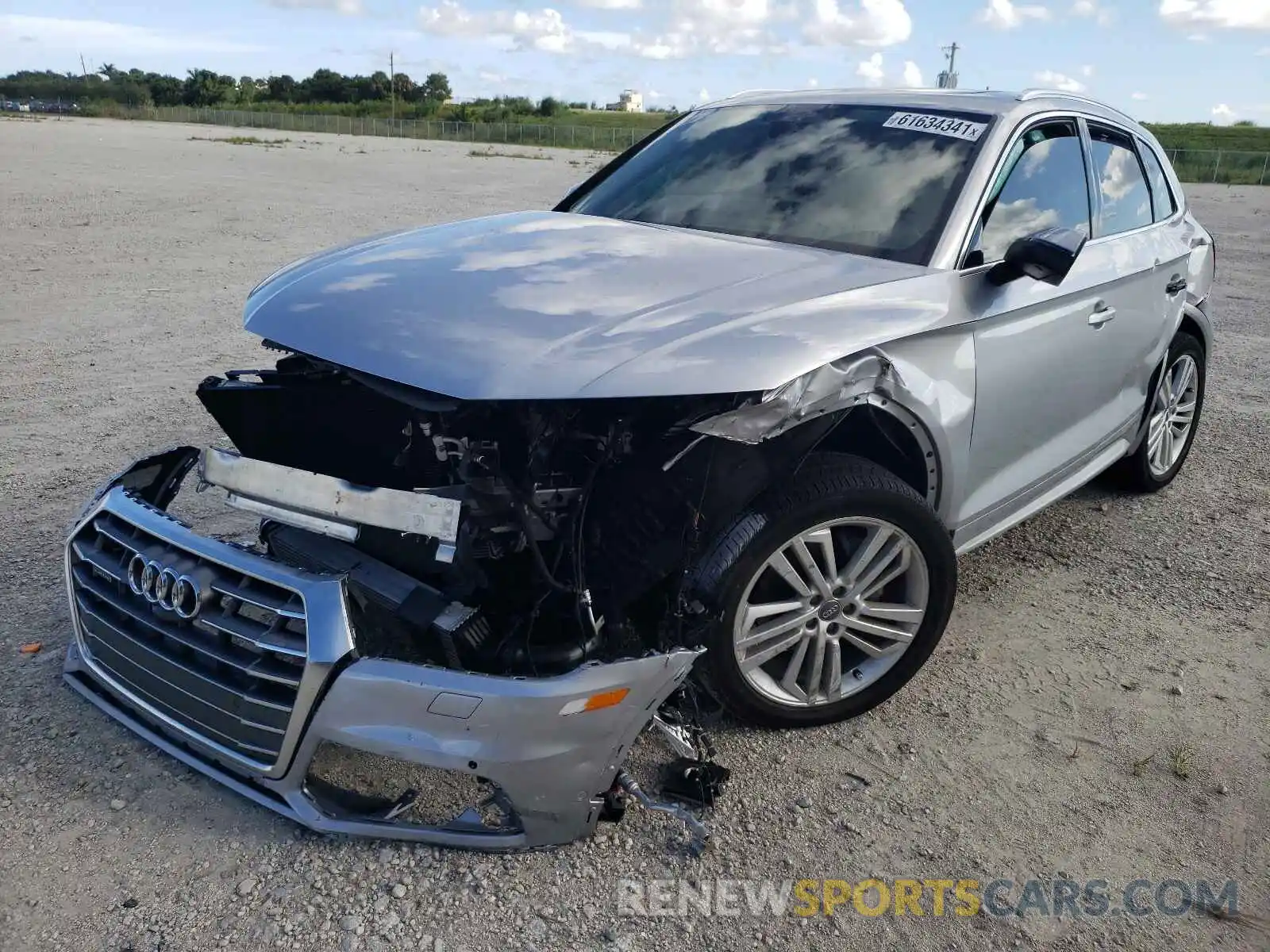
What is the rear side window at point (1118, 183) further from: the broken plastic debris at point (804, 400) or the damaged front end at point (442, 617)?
the damaged front end at point (442, 617)

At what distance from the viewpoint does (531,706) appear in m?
2.24

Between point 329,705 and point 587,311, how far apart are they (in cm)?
117

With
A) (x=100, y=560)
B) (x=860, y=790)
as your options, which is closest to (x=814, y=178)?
(x=860, y=790)

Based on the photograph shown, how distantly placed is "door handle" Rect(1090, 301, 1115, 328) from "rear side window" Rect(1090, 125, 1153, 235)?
13.9 inches

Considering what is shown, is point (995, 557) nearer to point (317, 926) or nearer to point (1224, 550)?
point (1224, 550)

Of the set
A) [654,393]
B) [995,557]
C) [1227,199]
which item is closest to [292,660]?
[654,393]

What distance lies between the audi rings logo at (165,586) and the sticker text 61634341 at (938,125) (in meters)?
2.79

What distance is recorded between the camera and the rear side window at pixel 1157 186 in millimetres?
4637

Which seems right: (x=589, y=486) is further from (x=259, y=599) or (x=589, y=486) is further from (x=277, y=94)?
(x=277, y=94)

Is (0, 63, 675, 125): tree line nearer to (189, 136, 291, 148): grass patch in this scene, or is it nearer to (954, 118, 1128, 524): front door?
(189, 136, 291, 148): grass patch

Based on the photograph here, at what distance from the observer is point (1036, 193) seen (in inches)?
142

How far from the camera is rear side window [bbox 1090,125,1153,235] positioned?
409 cm

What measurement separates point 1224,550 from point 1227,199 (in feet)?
85.0

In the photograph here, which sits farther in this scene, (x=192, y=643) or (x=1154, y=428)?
(x=1154, y=428)
